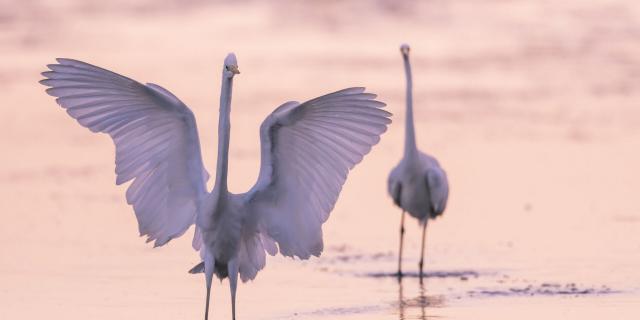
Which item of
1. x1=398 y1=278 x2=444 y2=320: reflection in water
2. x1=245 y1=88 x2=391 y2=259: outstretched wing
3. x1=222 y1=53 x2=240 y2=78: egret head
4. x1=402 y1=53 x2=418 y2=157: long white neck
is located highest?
x1=402 y1=53 x2=418 y2=157: long white neck

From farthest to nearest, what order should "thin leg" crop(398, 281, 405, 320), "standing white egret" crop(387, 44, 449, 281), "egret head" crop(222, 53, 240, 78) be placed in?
"standing white egret" crop(387, 44, 449, 281), "thin leg" crop(398, 281, 405, 320), "egret head" crop(222, 53, 240, 78)

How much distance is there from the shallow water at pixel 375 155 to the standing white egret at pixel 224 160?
932mm

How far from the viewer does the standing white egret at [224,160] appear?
30.8 ft

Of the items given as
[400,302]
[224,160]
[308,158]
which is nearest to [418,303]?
[400,302]

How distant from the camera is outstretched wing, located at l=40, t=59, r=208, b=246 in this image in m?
9.45

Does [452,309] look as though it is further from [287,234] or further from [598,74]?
[598,74]

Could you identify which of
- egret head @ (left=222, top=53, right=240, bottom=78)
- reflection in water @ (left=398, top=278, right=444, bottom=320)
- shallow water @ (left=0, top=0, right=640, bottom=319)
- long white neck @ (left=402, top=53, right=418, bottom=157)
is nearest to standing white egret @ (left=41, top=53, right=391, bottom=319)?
egret head @ (left=222, top=53, right=240, bottom=78)

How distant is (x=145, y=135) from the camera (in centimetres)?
972

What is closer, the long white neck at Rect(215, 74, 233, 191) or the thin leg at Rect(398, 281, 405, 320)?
the long white neck at Rect(215, 74, 233, 191)

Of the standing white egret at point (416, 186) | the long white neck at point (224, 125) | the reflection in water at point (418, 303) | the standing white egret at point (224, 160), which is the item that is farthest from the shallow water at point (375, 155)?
the long white neck at point (224, 125)

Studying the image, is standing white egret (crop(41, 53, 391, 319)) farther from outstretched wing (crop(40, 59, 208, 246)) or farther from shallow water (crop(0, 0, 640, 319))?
shallow water (crop(0, 0, 640, 319))

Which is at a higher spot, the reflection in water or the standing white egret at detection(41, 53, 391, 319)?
the standing white egret at detection(41, 53, 391, 319)

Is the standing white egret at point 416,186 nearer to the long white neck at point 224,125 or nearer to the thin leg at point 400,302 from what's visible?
the thin leg at point 400,302

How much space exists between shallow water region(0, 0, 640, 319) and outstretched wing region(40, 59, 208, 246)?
3.26 feet
